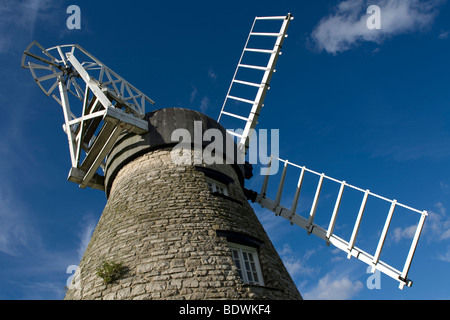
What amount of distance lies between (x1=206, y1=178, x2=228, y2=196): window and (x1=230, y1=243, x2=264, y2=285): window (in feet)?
6.36

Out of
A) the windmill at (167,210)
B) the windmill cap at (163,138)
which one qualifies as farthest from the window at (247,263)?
the windmill cap at (163,138)

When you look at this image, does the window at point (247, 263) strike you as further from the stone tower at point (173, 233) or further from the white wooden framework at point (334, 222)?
the white wooden framework at point (334, 222)

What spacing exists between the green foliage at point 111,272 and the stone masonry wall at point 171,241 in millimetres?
100

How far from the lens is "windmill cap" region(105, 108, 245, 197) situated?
392 inches

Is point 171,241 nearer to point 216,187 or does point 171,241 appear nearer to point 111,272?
point 111,272

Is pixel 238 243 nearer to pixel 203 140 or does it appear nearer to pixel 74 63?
pixel 203 140

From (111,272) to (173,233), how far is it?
1.44 metres

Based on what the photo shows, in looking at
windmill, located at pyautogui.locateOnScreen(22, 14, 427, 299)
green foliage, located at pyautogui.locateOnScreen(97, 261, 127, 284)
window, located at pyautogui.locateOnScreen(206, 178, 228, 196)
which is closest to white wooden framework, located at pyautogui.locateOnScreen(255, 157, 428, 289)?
windmill, located at pyautogui.locateOnScreen(22, 14, 427, 299)

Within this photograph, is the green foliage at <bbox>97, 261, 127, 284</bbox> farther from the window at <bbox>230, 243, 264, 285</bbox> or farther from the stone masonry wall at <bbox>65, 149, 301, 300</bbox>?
the window at <bbox>230, 243, 264, 285</bbox>

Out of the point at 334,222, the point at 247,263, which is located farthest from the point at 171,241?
the point at 334,222

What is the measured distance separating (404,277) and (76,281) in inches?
329

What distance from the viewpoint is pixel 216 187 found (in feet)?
32.1
